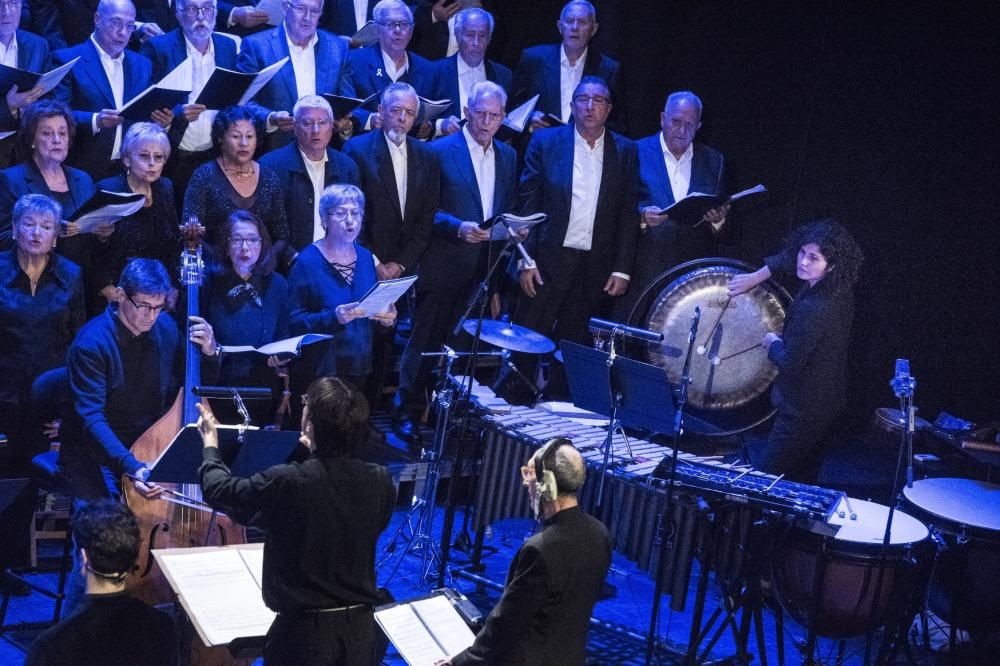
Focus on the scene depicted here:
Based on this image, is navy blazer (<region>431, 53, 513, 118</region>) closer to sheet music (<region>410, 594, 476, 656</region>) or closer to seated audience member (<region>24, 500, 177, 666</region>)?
sheet music (<region>410, 594, 476, 656</region>)

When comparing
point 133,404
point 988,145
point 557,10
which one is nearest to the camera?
point 133,404

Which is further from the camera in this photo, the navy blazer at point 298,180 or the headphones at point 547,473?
the navy blazer at point 298,180

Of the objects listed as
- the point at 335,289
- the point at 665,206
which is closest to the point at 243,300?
the point at 335,289

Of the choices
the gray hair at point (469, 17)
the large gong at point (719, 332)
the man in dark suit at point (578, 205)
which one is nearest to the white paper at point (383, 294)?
the man in dark suit at point (578, 205)

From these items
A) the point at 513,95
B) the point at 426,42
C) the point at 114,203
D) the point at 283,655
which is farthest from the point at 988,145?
the point at 283,655

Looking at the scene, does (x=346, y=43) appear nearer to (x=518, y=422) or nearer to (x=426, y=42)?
(x=426, y=42)

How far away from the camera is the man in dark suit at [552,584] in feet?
12.0

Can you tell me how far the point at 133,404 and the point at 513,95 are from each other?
12.1 feet

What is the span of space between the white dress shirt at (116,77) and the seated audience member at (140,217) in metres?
0.35

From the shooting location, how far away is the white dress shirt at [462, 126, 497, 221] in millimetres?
7109

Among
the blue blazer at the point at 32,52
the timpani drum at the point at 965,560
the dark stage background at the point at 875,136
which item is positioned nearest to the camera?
the timpani drum at the point at 965,560

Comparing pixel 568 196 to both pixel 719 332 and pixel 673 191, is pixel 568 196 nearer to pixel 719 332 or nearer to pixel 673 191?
pixel 673 191

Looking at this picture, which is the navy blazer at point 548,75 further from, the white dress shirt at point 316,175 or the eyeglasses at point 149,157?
the eyeglasses at point 149,157

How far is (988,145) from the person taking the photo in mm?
7777
